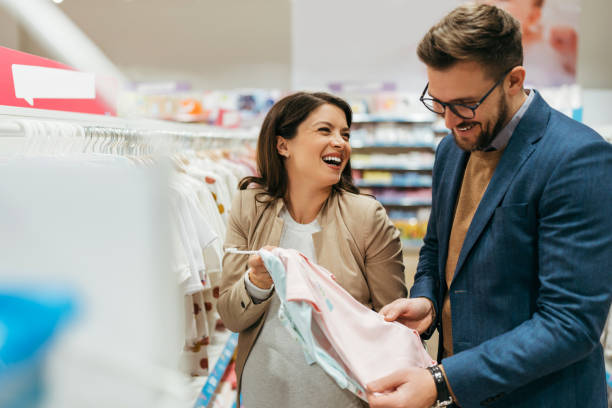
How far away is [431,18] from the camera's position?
8523 mm

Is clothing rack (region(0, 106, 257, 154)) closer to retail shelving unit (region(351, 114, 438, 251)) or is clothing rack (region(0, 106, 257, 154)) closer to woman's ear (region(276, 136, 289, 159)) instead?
woman's ear (region(276, 136, 289, 159))

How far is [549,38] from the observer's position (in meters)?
8.17

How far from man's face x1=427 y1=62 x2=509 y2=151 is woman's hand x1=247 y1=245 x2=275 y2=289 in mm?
655

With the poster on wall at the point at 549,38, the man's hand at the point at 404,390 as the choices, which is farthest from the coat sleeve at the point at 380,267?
the poster on wall at the point at 549,38

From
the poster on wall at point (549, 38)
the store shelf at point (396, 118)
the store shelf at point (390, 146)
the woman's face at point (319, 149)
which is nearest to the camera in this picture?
the woman's face at point (319, 149)

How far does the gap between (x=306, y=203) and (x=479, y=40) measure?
2.69 ft

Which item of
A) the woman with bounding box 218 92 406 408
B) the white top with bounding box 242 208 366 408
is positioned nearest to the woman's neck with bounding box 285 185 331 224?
the woman with bounding box 218 92 406 408

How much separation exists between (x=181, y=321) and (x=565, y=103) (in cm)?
803

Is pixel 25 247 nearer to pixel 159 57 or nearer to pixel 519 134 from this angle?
pixel 519 134

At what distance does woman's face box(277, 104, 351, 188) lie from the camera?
170 cm

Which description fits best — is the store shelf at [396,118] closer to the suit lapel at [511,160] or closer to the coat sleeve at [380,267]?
the coat sleeve at [380,267]

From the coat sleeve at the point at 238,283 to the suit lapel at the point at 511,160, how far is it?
68 centimetres

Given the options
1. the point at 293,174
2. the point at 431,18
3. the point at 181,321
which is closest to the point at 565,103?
the point at 431,18

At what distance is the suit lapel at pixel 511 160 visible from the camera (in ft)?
3.83
